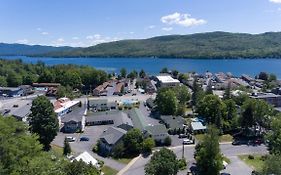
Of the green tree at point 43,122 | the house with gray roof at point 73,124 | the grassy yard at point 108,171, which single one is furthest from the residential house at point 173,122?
Answer: the green tree at point 43,122

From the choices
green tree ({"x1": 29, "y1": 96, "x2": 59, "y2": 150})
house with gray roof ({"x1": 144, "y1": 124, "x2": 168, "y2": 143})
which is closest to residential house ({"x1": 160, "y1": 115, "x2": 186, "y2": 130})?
house with gray roof ({"x1": 144, "y1": 124, "x2": 168, "y2": 143})

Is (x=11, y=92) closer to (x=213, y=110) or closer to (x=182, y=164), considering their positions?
(x=213, y=110)

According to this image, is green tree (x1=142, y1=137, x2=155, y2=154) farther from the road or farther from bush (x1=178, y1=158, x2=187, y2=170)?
bush (x1=178, y1=158, x2=187, y2=170)

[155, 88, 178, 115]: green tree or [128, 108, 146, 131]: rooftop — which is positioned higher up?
[155, 88, 178, 115]: green tree

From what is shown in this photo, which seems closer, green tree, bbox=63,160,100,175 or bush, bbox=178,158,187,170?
green tree, bbox=63,160,100,175

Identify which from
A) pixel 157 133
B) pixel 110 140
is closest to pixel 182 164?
pixel 157 133

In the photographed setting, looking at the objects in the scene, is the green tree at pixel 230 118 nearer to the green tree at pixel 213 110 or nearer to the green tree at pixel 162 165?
the green tree at pixel 213 110

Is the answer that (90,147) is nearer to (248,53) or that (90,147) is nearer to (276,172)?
(276,172)

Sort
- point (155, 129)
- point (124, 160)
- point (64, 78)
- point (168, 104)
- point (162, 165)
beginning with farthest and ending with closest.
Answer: point (64, 78) < point (168, 104) < point (155, 129) < point (124, 160) < point (162, 165)
